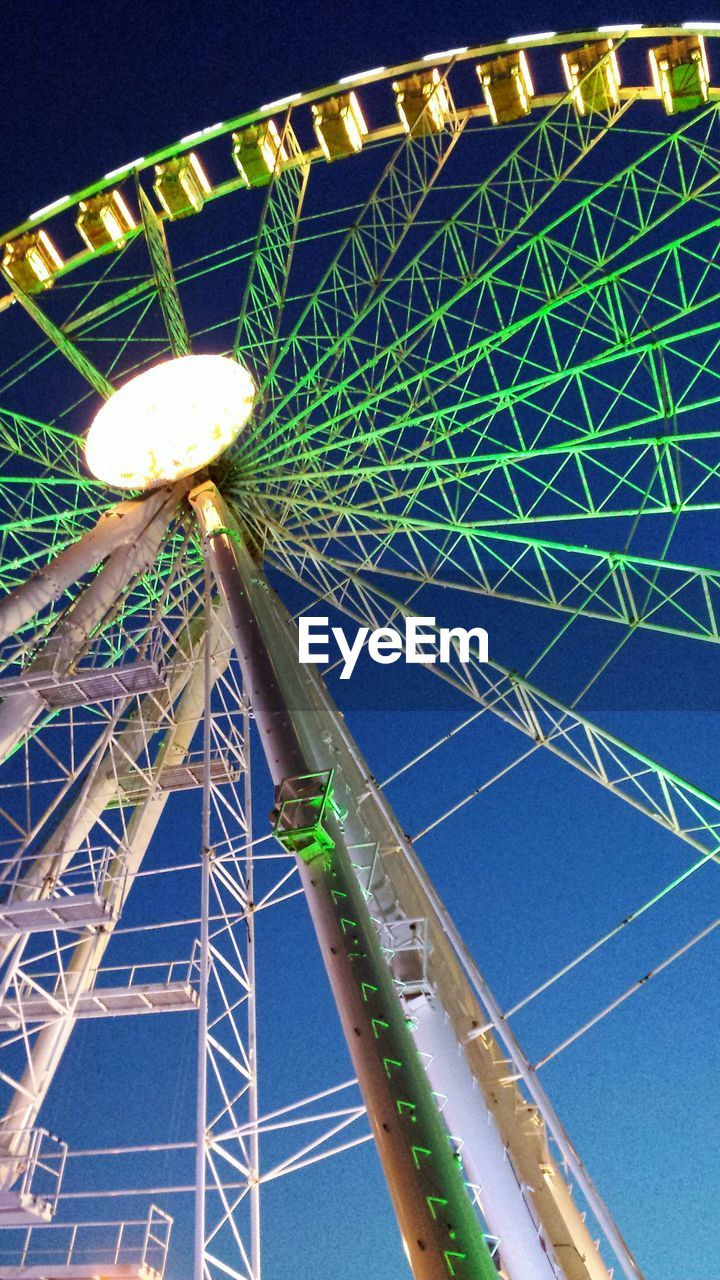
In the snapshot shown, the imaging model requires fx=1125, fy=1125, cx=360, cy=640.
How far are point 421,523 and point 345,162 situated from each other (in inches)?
484

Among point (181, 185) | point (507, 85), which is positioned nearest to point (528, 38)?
point (507, 85)

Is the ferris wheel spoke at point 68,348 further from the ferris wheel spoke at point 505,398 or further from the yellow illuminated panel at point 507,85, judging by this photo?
the yellow illuminated panel at point 507,85

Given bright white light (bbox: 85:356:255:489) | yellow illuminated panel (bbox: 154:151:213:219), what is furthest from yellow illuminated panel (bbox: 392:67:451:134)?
bright white light (bbox: 85:356:255:489)

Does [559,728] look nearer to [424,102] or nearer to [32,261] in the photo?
[424,102]

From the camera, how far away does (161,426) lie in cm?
2142

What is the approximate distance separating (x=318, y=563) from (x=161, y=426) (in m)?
4.00

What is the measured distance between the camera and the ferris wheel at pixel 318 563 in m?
12.8

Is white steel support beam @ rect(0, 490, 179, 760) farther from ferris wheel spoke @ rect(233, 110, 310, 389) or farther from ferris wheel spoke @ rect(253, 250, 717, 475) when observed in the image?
ferris wheel spoke @ rect(233, 110, 310, 389)

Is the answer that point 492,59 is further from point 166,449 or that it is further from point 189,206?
point 166,449

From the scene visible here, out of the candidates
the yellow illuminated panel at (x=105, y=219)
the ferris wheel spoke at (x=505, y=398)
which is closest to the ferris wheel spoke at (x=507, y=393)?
the ferris wheel spoke at (x=505, y=398)

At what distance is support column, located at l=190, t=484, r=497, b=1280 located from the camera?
754 centimetres

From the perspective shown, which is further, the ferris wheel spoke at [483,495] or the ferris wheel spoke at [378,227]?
the ferris wheel spoke at [378,227]

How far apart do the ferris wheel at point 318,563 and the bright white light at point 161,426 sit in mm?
60

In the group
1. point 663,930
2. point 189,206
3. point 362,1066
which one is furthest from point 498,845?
point 362,1066
